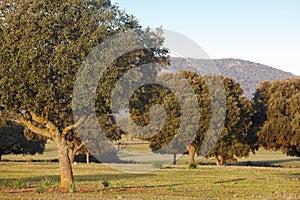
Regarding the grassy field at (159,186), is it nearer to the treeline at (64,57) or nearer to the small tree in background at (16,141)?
the treeline at (64,57)

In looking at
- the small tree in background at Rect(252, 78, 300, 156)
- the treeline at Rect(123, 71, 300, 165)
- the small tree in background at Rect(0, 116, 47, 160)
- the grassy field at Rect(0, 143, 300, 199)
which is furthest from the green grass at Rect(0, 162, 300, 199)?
the small tree in background at Rect(0, 116, 47, 160)

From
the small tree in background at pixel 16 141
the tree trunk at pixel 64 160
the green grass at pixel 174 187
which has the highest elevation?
the small tree in background at pixel 16 141

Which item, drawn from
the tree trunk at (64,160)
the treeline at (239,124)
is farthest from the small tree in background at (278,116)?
the tree trunk at (64,160)

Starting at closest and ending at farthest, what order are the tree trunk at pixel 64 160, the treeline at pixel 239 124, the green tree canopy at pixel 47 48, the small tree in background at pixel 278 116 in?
the green tree canopy at pixel 47 48, the tree trunk at pixel 64 160, the treeline at pixel 239 124, the small tree in background at pixel 278 116

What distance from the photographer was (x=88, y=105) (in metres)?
31.4

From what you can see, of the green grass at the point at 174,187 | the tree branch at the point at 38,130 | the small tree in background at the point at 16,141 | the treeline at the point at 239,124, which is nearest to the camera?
the green grass at the point at 174,187

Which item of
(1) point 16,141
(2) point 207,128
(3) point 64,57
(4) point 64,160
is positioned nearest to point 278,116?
(2) point 207,128

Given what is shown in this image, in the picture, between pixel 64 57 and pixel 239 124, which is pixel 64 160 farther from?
pixel 239 124

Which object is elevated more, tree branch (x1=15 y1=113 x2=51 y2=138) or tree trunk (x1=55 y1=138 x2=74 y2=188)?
tree branch (x1=15 y1=113 x2=51 y2=138)

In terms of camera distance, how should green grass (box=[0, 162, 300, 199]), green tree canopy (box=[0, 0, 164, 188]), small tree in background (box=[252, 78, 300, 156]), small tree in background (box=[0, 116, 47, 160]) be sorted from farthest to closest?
small tree in background (box=[0, 116, 47, 160]), small tree in background (box=[252, 78, 300, 156]), green tree canopy (box=[0, 0, 164, 188]), green grass (box=[0, 162, 300, 199])

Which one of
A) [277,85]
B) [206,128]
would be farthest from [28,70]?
[277,85]

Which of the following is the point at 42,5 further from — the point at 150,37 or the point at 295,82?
the point at 295,82

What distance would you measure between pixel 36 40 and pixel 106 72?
4.12 m

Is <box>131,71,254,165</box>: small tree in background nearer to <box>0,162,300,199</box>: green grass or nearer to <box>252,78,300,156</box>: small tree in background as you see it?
<box>252,78,300,156</box>: small tree in background
